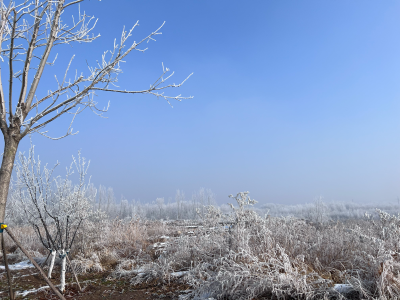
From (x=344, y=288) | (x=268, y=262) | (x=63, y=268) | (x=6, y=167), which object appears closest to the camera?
(x=6, y=167)

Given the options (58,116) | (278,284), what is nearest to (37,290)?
(58,116)

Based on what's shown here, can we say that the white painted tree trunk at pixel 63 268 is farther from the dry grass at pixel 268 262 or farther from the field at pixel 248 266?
the dry grass at pixel 268 262

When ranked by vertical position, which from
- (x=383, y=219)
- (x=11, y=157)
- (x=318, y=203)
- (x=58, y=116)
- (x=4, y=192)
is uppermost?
(x=58, y=116)

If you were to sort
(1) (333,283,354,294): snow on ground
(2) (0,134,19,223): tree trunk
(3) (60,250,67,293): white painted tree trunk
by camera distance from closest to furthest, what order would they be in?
1. (2) (0,134,19,223): tree trunk
2. (1) (333,283,354,294): snow on ground
3. (3) (60,250,67,293): white painted tree trunk

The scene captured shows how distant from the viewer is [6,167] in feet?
8.08

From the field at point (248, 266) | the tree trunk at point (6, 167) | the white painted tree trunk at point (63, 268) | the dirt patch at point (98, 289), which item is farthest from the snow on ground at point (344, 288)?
the white painted tree trunk at point (63, 268)

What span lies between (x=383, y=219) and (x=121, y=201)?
71.5 metres

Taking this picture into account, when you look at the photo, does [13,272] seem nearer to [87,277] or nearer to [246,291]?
[87,277]

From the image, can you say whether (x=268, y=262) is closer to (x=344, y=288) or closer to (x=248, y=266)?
(x=248, y=266)

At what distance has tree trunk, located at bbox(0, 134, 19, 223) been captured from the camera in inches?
95.9

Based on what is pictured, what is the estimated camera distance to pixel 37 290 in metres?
4.97

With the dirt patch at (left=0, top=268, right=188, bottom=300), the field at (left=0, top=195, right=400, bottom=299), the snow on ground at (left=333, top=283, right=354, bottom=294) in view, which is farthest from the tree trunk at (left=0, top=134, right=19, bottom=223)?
the snow on ground at (left=333, top=283, right=354, bottom=294)

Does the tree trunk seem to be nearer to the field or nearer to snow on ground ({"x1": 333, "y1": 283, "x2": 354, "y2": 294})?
the field

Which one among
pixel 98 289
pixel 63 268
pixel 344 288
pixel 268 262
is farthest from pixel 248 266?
pixel 63 268
